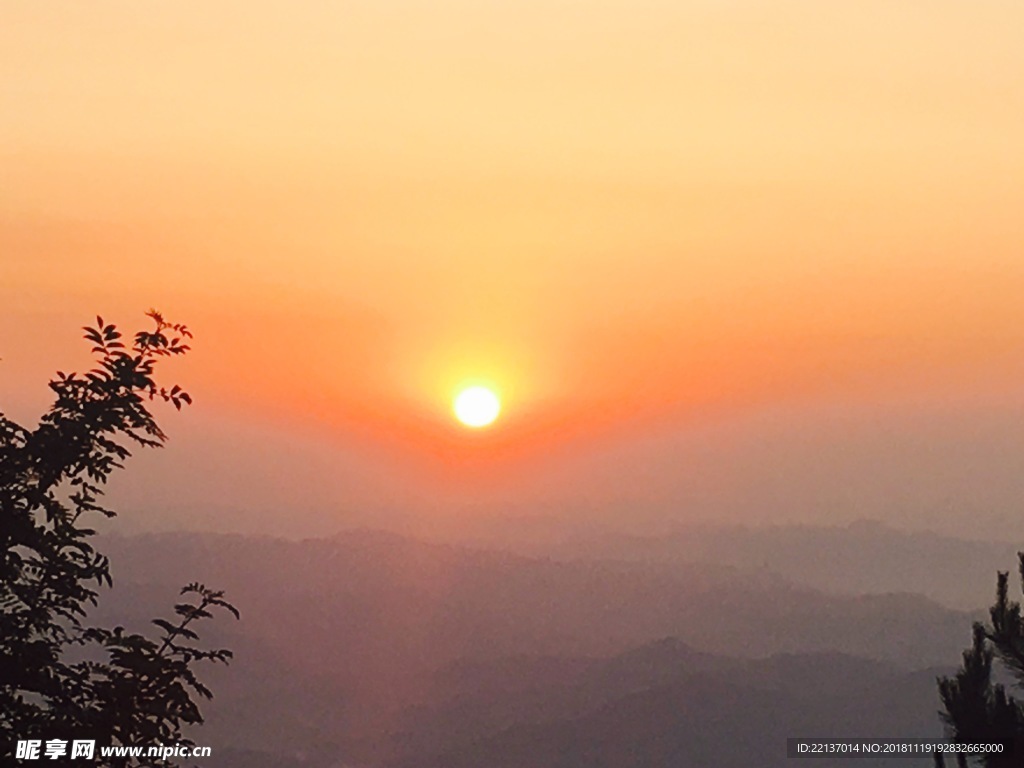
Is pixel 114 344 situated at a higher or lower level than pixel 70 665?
higher

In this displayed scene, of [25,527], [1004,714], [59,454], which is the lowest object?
[1004,714]

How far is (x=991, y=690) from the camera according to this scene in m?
19.6

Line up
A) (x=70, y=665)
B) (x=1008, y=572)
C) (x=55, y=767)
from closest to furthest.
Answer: (x=55, y=767)
(x=70, y=665)
(x=1008, y=572)

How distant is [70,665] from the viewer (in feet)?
50.7

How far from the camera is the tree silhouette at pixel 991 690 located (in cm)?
1873

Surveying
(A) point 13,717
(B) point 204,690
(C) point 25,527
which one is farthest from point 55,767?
(C) point 25,527

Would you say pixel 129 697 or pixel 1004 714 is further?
pixel 1004 714

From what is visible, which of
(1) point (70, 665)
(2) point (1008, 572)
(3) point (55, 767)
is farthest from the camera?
(2) point (1008, 572)

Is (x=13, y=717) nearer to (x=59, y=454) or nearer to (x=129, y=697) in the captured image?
(x=129, y=697)

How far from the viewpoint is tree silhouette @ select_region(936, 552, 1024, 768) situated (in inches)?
738

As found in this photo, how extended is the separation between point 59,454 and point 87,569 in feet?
5.10

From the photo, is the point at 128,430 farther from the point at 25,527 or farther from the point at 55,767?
the point at 55,767

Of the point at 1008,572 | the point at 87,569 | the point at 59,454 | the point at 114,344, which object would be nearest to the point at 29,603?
the point at 87,569

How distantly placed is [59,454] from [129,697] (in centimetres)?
313
